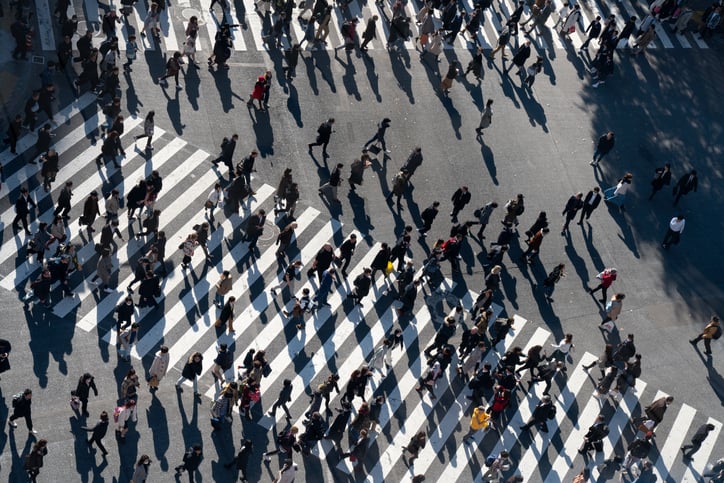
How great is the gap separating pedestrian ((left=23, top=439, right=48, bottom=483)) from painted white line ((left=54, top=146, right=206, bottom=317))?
5406mm

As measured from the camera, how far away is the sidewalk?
115ft

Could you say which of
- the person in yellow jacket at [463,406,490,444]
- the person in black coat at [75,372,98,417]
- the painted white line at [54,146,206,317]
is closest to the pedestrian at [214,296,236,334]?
the painted white line at [54,146,206,317]

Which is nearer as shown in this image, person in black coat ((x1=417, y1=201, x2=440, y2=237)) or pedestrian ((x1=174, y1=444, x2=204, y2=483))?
pedestrian ((x1=174, y1=444, x2=204, y2=483))

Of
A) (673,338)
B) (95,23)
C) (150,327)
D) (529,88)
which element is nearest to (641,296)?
(673,338)

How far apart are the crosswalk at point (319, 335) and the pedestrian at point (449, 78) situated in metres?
8.73

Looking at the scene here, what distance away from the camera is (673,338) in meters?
33.7

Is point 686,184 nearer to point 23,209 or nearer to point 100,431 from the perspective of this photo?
point 23,209

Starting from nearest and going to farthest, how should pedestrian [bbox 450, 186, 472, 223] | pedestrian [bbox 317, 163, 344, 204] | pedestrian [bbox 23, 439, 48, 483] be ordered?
pedestrian [bbox 23, 439, 48, 483], pedestrian [bbox 317, 163, 344, 204], pedestrian [bbox 450, 186, 472, 223]

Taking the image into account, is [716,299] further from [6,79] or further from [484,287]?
[6,79]

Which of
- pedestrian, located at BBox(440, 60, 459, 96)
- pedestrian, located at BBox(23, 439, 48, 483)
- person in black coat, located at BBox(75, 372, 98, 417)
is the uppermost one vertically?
pedestrian, located at BBox(440, 60, 459, 96)

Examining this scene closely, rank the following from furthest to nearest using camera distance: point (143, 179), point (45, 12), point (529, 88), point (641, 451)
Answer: point (529, 88), point (45, 12), point (143, 179), point (641, 451)

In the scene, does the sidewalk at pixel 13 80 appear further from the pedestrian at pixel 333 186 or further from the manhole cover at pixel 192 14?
the pedestrian at pixel 333 186

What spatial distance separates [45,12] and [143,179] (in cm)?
970

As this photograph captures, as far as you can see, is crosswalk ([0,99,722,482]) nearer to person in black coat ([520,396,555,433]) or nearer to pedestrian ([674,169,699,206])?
person in black coat ([520,396,555,433])
